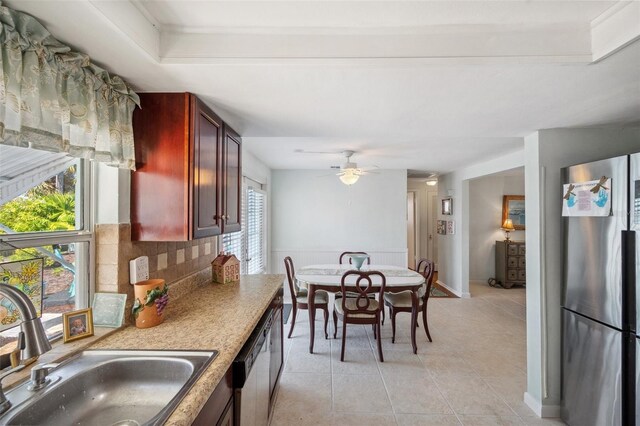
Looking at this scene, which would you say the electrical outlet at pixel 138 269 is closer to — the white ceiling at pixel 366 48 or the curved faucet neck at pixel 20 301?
the curved faucet neck at pixel 20 301

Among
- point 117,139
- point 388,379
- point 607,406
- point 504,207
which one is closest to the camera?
point 117,139

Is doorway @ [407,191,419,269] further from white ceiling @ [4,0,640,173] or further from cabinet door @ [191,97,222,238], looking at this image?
cabinet door @ [191,97,222,238]

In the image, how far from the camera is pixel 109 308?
4.50 feet

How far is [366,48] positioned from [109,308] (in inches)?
69.4

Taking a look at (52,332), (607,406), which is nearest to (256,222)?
(52,332)

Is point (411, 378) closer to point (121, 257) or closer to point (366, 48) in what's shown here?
point (121, 257)

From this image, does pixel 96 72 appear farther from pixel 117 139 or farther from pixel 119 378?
pixel 119 378

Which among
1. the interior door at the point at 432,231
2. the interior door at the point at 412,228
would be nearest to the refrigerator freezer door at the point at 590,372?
the interior door at the point at 412,228

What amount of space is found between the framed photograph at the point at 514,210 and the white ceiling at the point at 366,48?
468cm

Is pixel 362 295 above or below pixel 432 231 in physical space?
below

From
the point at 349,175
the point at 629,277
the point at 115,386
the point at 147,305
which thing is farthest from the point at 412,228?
the point at 115,386

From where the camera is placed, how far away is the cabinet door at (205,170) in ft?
4.99

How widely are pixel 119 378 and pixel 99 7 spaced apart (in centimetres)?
137

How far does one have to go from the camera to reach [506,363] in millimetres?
2740
